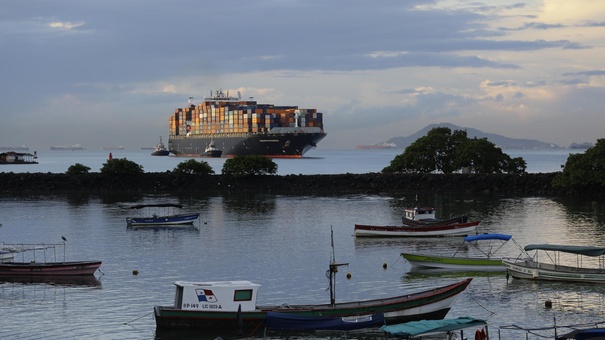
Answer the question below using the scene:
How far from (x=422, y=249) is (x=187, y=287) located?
2317 cm

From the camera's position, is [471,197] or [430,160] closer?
[471,197]

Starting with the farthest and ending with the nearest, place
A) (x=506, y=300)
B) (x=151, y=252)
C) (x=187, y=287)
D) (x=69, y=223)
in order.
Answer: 1. (x=69, y=223)
2. (x=151, y=252)
3. (x=506, y=300)
4. (x=187, y=287)

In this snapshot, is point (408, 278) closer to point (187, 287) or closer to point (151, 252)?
point (187, 287)

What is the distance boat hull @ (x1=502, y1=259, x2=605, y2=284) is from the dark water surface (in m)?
0.42

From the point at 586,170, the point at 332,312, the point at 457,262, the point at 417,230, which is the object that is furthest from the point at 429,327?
the point at 586,170

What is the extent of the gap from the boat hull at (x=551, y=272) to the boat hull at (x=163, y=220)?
29.4 m

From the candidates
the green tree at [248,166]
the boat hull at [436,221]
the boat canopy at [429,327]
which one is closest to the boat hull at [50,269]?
the boat canopy at [429,327]

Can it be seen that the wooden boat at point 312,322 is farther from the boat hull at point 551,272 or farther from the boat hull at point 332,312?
the boat hull at point 551,272

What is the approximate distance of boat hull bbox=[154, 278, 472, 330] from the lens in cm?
2842

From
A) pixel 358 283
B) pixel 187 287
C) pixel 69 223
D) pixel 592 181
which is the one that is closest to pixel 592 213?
pixel 592 181

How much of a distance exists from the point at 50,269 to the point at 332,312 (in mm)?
16872

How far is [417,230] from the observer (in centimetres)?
5416

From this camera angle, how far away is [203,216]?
6819cm

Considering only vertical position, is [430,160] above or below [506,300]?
above
